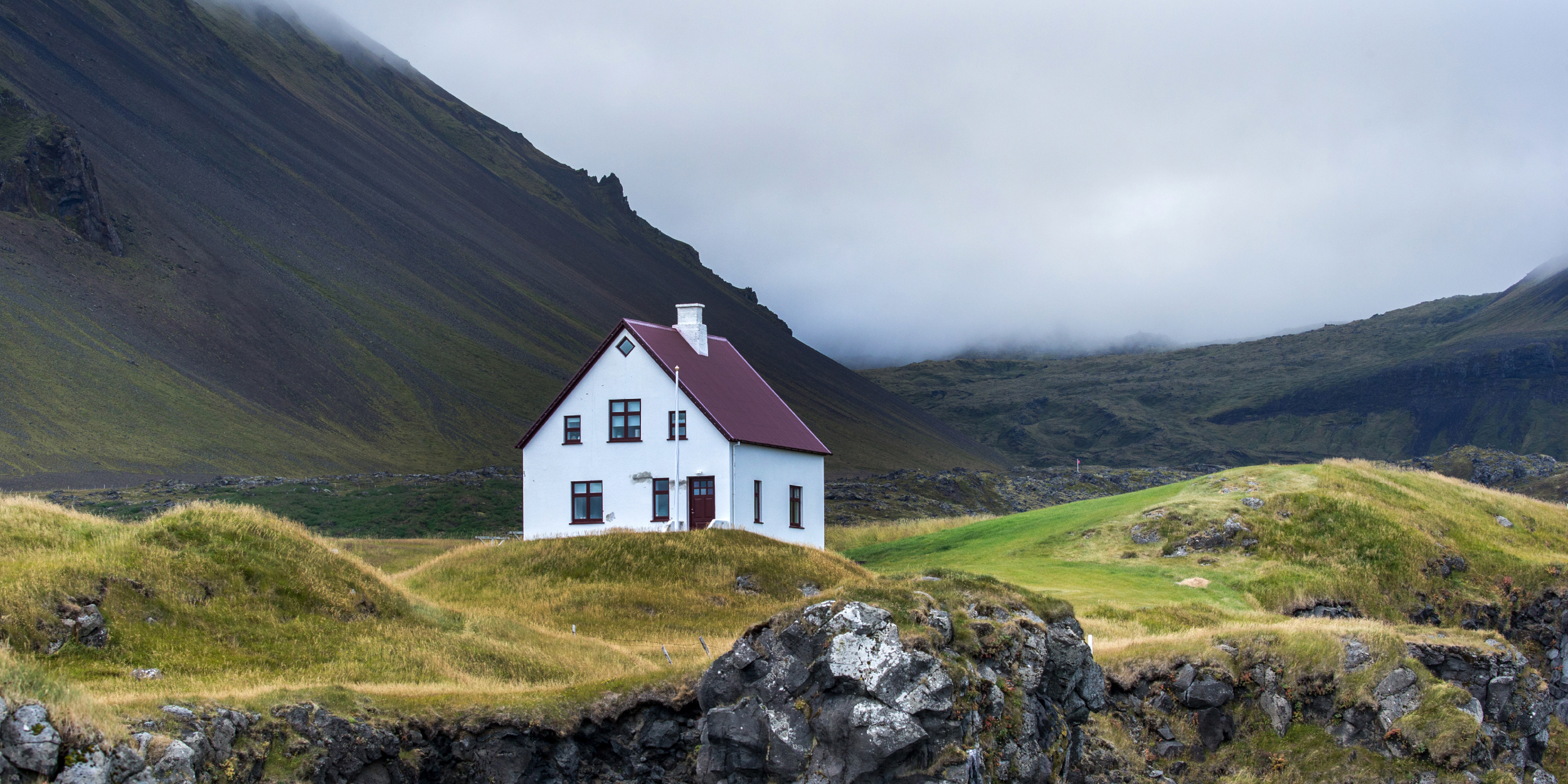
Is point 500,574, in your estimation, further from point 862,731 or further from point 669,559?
point 862,731

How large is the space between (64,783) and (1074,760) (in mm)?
16116

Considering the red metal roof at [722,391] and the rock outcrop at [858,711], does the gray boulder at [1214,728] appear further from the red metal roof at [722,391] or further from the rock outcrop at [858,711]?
the red metal roof at [722,391]

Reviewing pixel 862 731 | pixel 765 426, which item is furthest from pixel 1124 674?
pixel 765 426

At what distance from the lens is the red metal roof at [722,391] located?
47781 millimetres

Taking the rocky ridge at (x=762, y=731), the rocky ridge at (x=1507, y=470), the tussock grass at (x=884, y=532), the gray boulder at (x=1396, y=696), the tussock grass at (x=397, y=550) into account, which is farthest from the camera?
the rocky ridge at (x=1507, y=470)

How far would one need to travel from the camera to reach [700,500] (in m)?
46.8

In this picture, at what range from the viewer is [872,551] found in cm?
5706

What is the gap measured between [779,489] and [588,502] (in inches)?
344

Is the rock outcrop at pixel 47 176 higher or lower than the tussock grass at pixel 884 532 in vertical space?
higher

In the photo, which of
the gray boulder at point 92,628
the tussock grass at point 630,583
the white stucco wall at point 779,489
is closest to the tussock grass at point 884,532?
the white stucco wall at point 779,489

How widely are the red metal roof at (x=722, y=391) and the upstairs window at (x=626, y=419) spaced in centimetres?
203

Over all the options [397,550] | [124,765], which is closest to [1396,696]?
[124,765]

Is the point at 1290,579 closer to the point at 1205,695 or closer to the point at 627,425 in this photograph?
the point at 1205,695

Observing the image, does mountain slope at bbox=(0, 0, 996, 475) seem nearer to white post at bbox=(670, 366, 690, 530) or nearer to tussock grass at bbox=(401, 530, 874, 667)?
white post at bbox=(670, 366, 690, 530)
